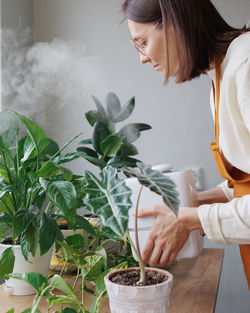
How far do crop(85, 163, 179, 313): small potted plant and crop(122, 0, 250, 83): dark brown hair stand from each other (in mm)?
377

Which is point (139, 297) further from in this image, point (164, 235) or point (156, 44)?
point (156, 44)

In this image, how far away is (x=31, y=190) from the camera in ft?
3.38

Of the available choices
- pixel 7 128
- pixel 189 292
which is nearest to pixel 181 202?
pixel 189 292

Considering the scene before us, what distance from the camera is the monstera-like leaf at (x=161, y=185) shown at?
0.59 metres

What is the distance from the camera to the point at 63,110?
2375 mm

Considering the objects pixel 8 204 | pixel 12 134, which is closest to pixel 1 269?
pixel 8 204

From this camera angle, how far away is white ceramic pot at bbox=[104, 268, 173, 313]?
0.68 metres

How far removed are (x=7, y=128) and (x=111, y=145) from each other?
0.28 m

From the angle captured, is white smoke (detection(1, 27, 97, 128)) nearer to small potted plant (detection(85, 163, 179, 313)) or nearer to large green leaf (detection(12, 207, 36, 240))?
large green leaf (detection(12, 207, 36, 240))

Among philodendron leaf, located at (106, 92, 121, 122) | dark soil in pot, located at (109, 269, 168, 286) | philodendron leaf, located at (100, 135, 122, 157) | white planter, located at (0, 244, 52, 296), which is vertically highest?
philodendron leaf, located at (106, 92, 121, 122)

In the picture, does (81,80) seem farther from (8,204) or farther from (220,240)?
(220,240)

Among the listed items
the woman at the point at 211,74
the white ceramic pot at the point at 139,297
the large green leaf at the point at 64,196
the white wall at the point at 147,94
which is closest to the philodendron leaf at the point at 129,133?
the woman at the point at 211,74

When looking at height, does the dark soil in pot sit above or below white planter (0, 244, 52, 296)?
above

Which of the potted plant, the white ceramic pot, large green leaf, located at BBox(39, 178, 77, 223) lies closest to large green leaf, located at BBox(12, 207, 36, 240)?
the potted plant
